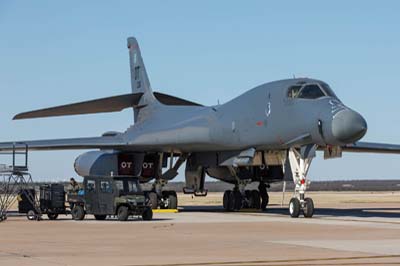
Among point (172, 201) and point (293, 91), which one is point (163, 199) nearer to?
point (172, 201)

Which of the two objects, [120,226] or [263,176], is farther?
[263,176]

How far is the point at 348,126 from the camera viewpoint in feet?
82.6

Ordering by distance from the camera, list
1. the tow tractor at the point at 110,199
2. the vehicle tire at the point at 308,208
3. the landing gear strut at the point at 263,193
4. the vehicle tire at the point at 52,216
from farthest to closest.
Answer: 1. the landing gear strut at the point at 263,193
2. the vehicle tire at the point at 52,216
3. the vehicle tire at the point at 308,208
4. the tow tractor at the point at 110,199

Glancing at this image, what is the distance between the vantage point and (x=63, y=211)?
27375 mm

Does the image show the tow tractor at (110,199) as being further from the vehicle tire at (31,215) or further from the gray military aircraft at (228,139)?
the gray military aircraft at (228,139)

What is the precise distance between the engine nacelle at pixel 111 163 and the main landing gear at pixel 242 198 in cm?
444

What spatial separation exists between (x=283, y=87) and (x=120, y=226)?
320 inches

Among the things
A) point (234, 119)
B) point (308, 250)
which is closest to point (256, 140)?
point (234, 119)

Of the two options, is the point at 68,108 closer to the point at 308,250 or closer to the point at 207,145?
the point at 207,145

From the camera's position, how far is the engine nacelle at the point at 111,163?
1409 inches

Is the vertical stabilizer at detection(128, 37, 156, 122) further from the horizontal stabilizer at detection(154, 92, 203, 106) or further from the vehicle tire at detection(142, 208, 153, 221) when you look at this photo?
the vehicle tire at detection(142, 208, 153, 221)

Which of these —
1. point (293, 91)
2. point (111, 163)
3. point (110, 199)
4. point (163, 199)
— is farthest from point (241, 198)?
point (110, 199)

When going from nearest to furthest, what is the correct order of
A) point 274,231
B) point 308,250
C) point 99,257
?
1. point 99,257
2. point 308,250
3. point 274,231

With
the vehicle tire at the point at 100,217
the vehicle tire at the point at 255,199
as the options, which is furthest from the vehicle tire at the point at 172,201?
the vehicle tire at the point at 100,217
